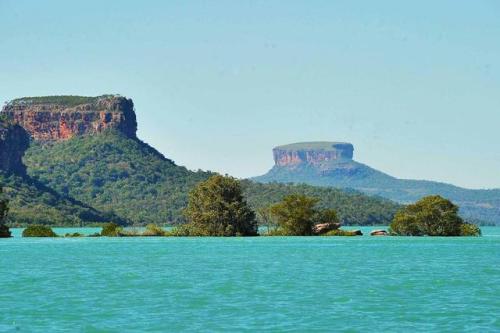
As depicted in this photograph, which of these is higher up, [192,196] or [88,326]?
[192,196]

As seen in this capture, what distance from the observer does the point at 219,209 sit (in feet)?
438

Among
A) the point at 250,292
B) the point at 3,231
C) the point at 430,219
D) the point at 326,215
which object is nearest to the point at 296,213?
the point at 326,215

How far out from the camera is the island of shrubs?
133125mm

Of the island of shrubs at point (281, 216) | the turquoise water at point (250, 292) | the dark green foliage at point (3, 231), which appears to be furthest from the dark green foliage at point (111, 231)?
the turquoise water at point (250, 292)

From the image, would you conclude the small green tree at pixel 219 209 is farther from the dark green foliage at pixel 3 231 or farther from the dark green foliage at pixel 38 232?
the dark green foliage at pixel 38 232

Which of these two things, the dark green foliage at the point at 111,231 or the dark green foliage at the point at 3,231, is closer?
the dark green foliage at the point at 3,231

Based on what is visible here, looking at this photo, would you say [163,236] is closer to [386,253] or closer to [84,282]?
[386,253]

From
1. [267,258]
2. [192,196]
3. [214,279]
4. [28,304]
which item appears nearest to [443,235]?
[192,196]

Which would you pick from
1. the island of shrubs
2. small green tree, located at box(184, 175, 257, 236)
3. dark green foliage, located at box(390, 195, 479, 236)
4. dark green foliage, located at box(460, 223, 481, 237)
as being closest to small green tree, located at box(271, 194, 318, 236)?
the island of shrubs

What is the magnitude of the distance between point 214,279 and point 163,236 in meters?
89.0

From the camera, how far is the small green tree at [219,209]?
133000mm

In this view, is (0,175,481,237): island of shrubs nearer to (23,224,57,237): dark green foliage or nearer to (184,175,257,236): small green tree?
(184,175,257,236): small green tree

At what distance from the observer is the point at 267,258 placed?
87938mm

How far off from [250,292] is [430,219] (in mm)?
83741
